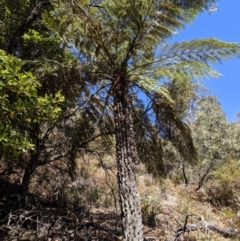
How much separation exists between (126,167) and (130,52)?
1588mm

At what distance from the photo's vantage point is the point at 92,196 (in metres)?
7.68

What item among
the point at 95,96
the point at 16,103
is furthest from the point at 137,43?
the point at 16,103

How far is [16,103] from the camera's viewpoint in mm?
3547

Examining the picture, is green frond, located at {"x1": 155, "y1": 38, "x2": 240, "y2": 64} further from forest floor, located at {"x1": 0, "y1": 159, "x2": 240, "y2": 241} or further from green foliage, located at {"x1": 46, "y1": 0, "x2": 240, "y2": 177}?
forest floor, located at {"x1": 0, "y1": 159, "x2": 240, "y2": 241}

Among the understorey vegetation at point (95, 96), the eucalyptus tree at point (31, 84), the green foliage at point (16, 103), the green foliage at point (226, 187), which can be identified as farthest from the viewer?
the green foliage at point (226, 187)

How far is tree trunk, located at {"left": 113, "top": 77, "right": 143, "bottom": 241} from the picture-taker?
430cm

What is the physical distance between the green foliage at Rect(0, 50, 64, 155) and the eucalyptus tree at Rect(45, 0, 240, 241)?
119 centimetres

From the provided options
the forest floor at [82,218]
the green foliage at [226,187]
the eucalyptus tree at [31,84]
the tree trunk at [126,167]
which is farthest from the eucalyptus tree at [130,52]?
the green foliage at [226,187]

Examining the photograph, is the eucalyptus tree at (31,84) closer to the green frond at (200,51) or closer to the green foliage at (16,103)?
the green foliage at (16,103)

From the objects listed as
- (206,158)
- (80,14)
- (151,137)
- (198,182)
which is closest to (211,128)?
(206,158)

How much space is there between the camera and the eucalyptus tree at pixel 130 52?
14.3 ft

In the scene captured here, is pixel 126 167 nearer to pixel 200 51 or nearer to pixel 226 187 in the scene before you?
pixel 200 51

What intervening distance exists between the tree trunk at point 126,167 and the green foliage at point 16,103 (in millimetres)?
1072

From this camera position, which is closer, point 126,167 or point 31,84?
point 31,84
